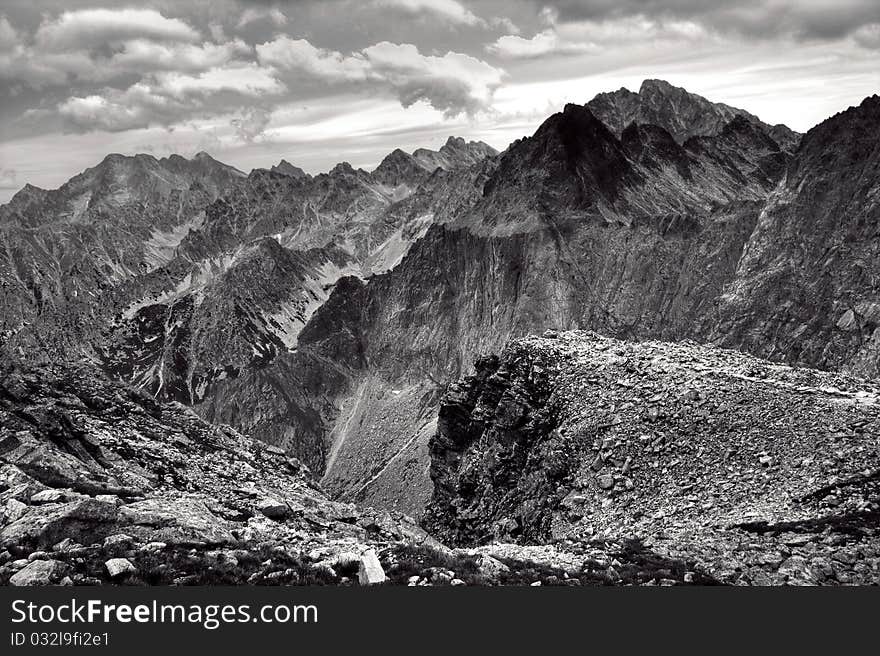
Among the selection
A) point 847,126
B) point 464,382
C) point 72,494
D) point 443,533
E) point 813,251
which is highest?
point 847,126


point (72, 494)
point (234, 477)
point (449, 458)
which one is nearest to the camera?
point (72, 494)

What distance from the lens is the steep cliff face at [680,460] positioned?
25062 mm

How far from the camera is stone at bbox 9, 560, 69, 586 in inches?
627

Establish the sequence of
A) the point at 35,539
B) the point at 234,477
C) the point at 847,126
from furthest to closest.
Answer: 1. the point at 847,126
2. the point at 234,477
3. the point at 35,539

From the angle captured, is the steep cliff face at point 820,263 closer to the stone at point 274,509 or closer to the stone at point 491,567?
the stone at point 491,567

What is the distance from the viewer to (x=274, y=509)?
92.2ft

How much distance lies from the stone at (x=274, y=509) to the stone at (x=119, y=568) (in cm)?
1110

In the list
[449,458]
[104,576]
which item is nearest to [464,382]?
[449,458]

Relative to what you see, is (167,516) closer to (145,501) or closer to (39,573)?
(145,501)

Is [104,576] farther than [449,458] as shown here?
No

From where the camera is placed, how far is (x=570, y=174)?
144375 millimetres

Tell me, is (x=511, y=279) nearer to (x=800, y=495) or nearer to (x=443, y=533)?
(x=443, y=533)

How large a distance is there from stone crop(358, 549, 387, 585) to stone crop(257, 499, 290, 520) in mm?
10241

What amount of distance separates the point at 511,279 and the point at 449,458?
79336 mm
